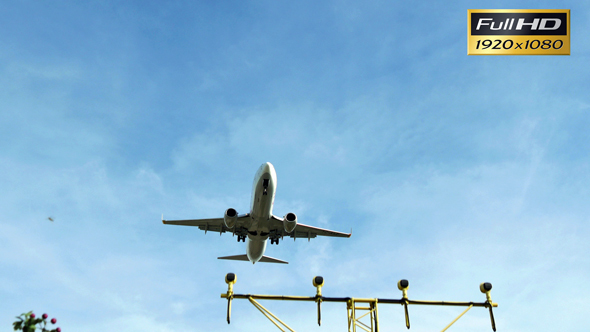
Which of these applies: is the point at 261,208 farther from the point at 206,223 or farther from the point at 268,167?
the point at 206,223

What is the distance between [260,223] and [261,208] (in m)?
2.43

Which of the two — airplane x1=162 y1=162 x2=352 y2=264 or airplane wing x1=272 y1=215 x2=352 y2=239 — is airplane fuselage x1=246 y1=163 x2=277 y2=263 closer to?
airplane x1=162 y1=162 x2=352 y2=264

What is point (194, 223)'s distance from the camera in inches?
1797

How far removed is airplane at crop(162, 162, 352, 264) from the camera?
37344 millimetres

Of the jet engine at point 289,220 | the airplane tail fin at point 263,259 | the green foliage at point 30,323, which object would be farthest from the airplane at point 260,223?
the green foliage at point 30,323

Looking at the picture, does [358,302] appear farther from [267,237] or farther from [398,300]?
[267,237]

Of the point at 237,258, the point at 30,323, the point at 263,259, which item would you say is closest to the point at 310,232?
the point at 263,259

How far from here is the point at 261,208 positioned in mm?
39312

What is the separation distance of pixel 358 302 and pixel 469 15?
28493 mm

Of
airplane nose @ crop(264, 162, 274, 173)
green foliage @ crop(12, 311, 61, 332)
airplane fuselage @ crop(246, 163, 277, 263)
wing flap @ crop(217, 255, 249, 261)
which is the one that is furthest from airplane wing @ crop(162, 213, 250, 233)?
green foliage @ crop(12, 311, 61, 332)

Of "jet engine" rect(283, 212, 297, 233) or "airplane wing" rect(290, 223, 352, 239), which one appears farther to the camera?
"airplane wing" rect(290, 223, 352, 239)

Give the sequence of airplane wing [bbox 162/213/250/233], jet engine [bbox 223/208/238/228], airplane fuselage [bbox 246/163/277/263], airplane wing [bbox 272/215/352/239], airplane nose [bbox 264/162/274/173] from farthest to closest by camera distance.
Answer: airplane wing [bbox 272/215/352/239] → airplane wing [bbox 162/213/250/233] → jet engine [bbox 223/208/238/228] → airplane fuselage [bbox 246/163/277/263] → airplane nose [bbox 264/162/274/173]

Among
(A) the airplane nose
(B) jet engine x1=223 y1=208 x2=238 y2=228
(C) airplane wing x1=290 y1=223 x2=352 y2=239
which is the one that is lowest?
(B) jet engine x1=223 y1=208 x2=238 y2=228

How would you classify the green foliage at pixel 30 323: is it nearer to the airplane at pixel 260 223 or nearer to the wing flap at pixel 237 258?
the airplane at pixel 260 223
